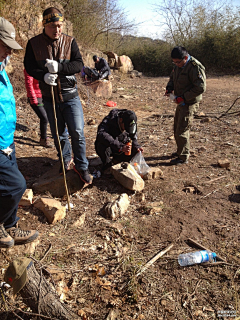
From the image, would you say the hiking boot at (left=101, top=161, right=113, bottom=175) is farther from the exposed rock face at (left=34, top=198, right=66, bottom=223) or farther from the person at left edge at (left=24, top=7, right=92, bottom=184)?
the exposed rock face at (left=34, top=198, right=66, bottom=223)

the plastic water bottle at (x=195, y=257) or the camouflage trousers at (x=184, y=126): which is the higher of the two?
the camouflage trousers at (x=184, y=126)

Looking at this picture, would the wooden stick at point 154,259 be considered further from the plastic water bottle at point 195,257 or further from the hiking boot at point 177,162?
the hiking boot at point 177,162

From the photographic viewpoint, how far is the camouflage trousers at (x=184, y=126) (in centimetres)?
436

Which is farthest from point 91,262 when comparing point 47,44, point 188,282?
point 47,44

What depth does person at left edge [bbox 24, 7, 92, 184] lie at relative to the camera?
9.64 ft

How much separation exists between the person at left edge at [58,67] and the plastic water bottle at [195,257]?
1.78m

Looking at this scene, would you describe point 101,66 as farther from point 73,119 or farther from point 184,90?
point 73,119

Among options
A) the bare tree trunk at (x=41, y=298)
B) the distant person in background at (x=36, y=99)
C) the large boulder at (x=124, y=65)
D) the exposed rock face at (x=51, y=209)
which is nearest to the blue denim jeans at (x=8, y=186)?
the exposed rock face at (x=51, y=209)

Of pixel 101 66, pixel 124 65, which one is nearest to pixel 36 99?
pixel 101 66

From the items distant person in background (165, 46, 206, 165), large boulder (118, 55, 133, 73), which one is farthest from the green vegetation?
distant person in background (165, 46, 206, 165)

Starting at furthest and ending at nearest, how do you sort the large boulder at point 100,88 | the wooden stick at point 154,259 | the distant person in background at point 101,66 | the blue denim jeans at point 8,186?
the distant person in background at point 101,66, the large boulder at point 100,88, the wooden stick at point 154,259, the blue denim jeans at point 8,186

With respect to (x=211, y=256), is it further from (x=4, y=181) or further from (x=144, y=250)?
(x=4, y=181)

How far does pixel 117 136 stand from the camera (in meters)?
4.27

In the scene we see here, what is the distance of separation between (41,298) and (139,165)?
2.72 meters
